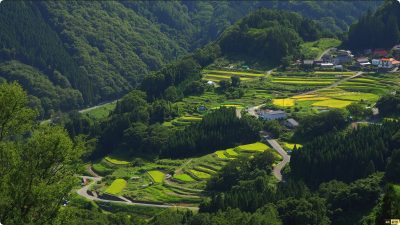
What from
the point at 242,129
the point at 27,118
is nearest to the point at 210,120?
the point at 242,129

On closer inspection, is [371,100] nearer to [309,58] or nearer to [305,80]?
[305,80]

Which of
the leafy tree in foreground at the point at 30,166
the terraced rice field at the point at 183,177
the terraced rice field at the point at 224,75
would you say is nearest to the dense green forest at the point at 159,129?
the leafy tree in foreground at the point at 30,166

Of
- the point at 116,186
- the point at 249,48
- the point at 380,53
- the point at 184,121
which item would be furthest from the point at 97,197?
the point at 380,53

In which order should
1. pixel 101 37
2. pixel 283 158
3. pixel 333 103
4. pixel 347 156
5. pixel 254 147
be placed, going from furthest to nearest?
pixel 101 37 → pixel 333 103 → pixel 254 147 → pixel 283 158 → pixel 347 156

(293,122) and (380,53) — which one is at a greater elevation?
(380,53)

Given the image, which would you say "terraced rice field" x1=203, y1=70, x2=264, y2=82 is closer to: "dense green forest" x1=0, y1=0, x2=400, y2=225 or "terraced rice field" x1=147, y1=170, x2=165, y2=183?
"dense green forest" x1=0, y1=0, x2=400, y2=225

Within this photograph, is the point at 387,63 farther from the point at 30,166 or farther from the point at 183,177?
the point at 30,166

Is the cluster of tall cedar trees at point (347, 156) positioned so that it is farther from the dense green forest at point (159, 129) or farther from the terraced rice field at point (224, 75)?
the terraced rice field at point (224, 75)
